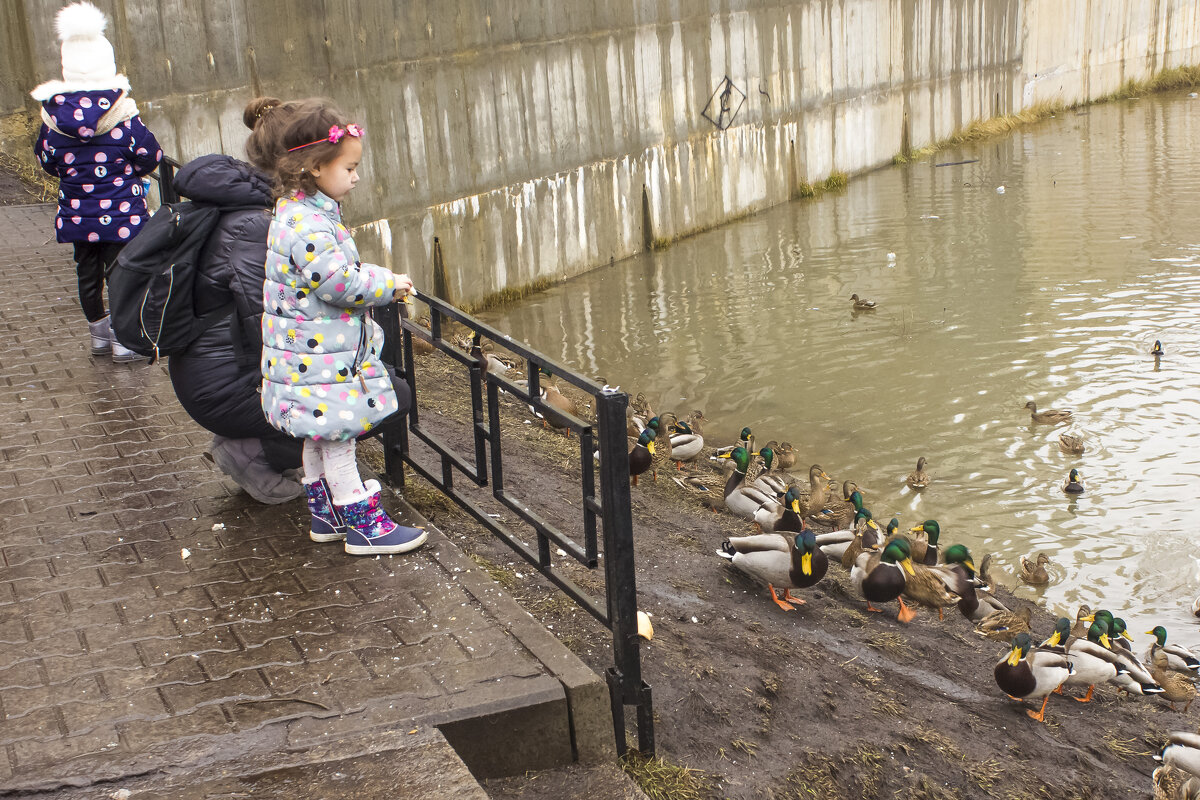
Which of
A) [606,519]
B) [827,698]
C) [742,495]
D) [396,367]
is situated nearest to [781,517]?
[742,495]

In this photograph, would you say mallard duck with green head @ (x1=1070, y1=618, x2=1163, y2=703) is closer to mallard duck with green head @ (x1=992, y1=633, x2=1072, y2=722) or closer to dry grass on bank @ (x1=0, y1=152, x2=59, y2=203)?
mallard duck with green head @ (x1=992, y1=633, x2=1072, y2=722)

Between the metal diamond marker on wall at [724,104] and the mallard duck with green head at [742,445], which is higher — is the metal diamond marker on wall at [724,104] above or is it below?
above

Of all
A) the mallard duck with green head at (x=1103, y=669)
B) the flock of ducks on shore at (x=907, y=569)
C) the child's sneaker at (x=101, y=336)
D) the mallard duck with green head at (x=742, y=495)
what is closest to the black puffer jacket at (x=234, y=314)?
the flock of ducks on shore at (x=907, y=569)

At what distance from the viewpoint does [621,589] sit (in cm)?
415

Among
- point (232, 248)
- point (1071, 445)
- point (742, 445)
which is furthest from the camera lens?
point (742, 445)

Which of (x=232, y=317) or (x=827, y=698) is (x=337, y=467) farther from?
(x=827, y=698)

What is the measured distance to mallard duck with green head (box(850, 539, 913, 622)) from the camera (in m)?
7.45

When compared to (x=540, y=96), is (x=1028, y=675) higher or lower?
lower

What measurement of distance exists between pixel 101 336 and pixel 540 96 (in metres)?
9.13

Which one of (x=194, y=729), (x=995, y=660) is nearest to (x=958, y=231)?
(x=995, y=660)

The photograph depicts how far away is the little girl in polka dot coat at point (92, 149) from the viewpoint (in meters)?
6.63

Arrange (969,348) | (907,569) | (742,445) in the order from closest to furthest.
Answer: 1. (907,569)
2. (742,445)
3. (969,348)

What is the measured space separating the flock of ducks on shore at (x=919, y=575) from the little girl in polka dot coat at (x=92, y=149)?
168 inches

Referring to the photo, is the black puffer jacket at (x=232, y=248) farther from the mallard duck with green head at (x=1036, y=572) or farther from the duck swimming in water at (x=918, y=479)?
the duck swimming in water at (x=918, y=479)
